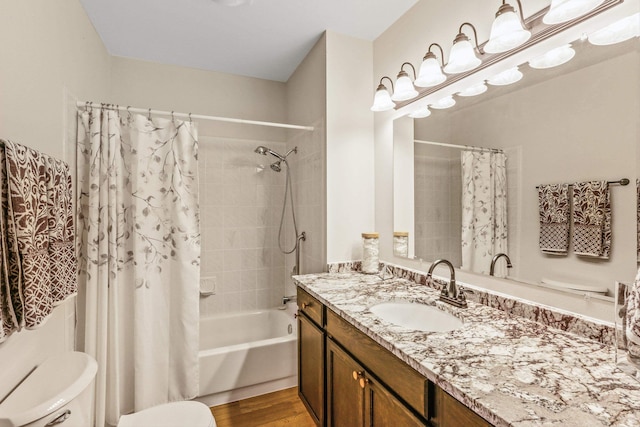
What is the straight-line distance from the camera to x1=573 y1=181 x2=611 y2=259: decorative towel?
100 centimetres

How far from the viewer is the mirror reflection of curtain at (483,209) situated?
4.32ft

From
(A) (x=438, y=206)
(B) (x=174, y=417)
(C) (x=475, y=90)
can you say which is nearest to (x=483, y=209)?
(A) (x=438, y=206)

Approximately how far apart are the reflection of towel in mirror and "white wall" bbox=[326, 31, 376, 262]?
1512mm

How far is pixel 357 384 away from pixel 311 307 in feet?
1.69

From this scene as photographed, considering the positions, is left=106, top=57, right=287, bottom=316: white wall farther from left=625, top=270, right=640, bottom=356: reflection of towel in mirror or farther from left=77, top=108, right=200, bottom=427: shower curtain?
left=625, top=270, right=640, bottom=356: reflection of towel in mirror

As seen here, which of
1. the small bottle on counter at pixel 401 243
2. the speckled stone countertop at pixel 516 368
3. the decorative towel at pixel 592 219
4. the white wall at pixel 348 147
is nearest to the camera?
the speckled stone countertop at pixel 516 368

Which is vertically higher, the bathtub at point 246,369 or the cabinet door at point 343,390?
the cabinet door at point 343,390

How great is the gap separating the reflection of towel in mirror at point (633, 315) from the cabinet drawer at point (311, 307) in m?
1.11

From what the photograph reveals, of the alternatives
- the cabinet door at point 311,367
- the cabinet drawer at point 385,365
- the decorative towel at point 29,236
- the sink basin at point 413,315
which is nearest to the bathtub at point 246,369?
the cabinet door at point 311,367

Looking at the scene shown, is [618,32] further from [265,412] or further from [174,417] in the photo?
[265,412]

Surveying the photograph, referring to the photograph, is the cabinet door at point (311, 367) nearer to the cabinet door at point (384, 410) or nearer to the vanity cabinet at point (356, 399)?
the vanity cabinet at point (356, 399)

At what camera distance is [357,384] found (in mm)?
1239

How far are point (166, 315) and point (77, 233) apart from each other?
2.17 ft

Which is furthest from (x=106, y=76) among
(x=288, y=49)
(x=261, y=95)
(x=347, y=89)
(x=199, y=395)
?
(x=199, y=395)
